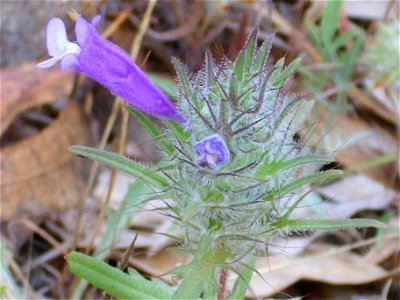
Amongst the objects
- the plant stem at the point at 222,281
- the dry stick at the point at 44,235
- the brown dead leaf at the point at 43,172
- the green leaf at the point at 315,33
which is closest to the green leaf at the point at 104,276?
the plant stem at the point at 222,281

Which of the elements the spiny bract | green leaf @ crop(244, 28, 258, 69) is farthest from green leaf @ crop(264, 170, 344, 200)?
green leaf @ crop(244, 28, 258, 69)

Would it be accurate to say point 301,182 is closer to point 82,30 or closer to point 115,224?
point 82,30

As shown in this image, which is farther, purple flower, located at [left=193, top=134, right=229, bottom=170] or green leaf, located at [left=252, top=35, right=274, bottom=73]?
green leaf, located at [left=252, top=35, right=274, bottom=73]

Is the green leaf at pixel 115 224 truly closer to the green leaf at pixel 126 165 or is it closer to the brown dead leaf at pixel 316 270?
the brown dead leaf at pixel 316 270

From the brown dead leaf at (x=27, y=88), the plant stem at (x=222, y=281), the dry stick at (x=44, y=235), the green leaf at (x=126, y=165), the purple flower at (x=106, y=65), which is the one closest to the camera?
the purple flower at (x=106, y=65)

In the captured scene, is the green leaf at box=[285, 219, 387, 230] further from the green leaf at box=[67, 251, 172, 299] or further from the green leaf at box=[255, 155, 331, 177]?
the green leaf at box=[67, 251, 172, 299]

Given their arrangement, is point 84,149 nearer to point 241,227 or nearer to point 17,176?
point 241,227

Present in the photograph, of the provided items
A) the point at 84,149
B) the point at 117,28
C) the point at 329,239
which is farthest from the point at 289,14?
the point at 84,149
